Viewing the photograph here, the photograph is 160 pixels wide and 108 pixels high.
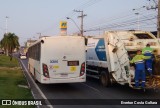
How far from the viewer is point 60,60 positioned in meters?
16.7

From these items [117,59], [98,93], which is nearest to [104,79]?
[98,93]

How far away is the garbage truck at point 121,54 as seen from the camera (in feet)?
50.3

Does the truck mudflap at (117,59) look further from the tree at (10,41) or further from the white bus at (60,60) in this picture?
the tree at (10,41)

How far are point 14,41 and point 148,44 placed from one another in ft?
297

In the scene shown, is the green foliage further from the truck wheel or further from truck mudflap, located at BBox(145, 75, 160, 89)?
truck mudflap, located at BBox(145, 75, 160, 89)

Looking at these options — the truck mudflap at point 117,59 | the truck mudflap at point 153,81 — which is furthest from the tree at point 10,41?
the truck mudflap at point 153,81

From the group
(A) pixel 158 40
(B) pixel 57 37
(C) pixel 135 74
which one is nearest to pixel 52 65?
(B) pixel 57 37

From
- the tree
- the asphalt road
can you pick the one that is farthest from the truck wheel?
the tree

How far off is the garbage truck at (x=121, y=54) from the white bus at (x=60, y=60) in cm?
157

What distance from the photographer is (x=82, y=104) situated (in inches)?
516

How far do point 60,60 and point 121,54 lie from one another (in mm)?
3085

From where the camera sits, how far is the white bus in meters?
16.6

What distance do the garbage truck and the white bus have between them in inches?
61.9

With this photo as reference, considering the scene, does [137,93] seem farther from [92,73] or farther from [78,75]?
[92,73]
